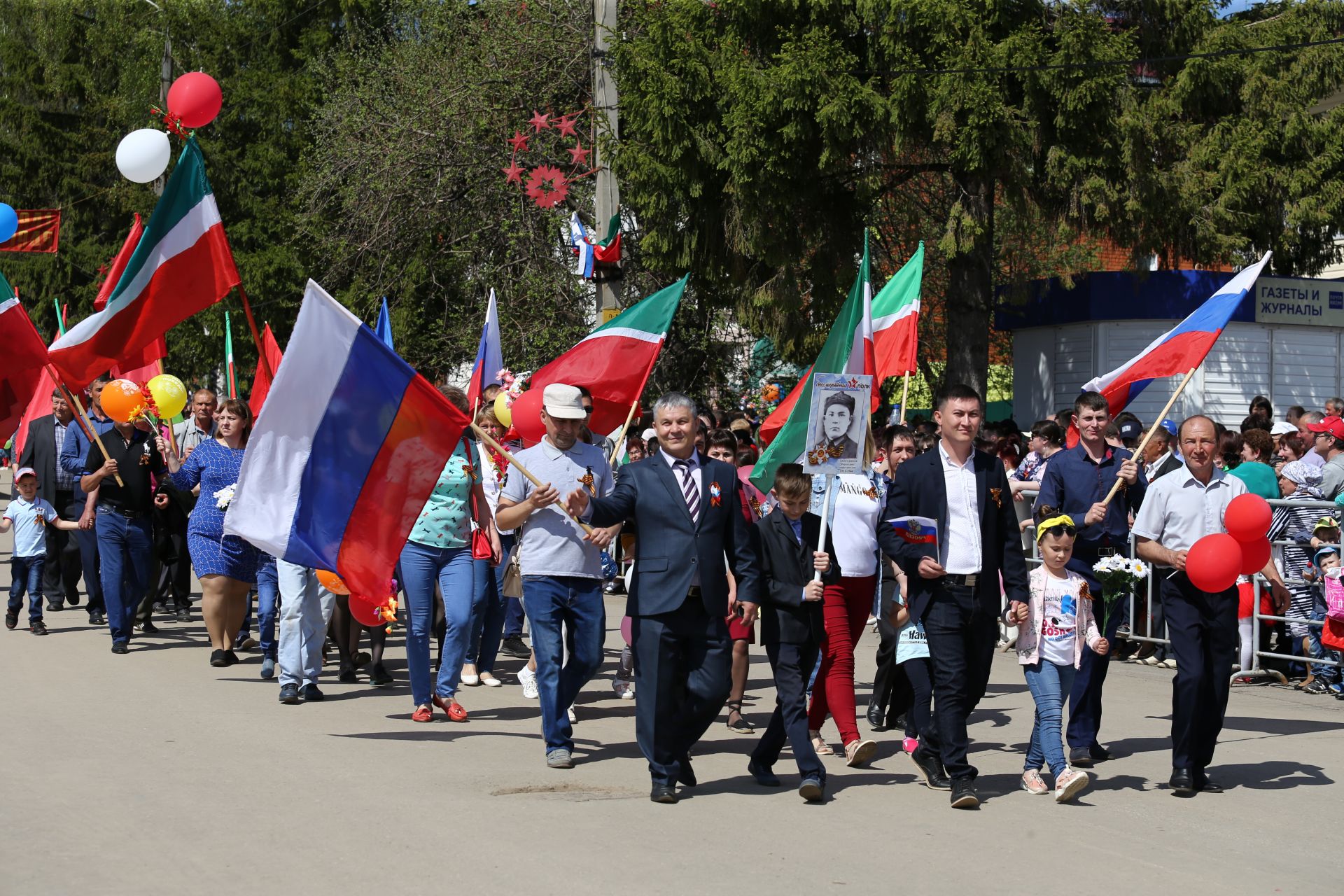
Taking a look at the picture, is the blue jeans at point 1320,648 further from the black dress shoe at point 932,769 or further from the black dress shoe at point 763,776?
the black dress shoe at point 763,776

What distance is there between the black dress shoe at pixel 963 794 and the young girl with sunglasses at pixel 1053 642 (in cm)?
45

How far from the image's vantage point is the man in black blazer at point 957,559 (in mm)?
7266

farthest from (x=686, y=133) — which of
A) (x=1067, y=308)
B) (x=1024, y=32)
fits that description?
(x=1067, y=308)

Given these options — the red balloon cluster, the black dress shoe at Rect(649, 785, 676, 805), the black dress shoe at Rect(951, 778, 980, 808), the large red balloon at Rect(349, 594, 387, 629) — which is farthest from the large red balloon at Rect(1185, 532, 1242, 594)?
the large red balloon at Rect(349, 594, 387, 629)

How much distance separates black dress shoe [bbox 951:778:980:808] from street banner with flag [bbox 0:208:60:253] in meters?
24.1

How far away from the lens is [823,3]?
19.1 m

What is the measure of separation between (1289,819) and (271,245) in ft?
98.4

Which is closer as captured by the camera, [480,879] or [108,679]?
[480,879]

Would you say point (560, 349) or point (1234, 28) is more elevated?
point (1234, 28)

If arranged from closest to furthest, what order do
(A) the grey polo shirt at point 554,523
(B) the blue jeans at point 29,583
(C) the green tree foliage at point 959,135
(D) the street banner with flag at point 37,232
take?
(A) the grey polo shirt at point 554,523
(B) the blue jeans at point 29,583
(C) the green tree foliage at point 959,135
(D) the street banner with flag at point 37,232

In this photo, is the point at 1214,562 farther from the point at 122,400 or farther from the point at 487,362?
the point at 122,400

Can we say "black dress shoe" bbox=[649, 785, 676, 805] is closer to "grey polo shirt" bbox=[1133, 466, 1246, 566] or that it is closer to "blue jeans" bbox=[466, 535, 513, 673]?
"grey polo shirt" bbox=[1133, 466, 1246, 566]

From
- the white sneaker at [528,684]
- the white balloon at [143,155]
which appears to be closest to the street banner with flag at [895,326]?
the white sneaker at [528,684]

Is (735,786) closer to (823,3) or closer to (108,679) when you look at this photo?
(108,679)
